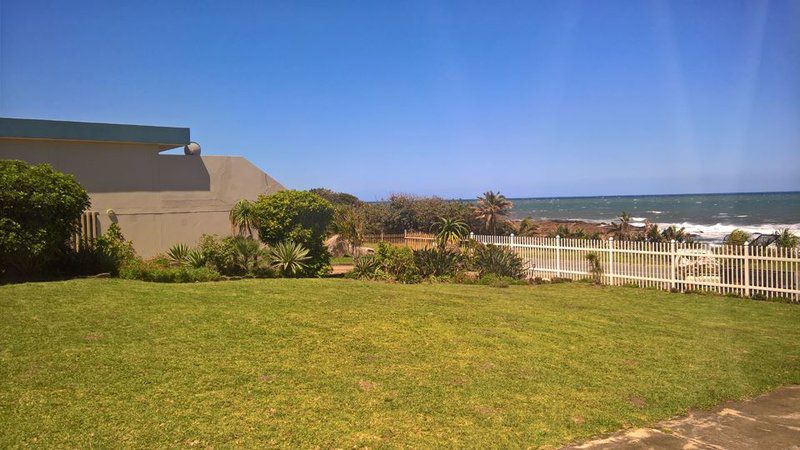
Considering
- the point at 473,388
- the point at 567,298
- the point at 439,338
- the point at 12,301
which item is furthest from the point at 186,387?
the point at 567,298

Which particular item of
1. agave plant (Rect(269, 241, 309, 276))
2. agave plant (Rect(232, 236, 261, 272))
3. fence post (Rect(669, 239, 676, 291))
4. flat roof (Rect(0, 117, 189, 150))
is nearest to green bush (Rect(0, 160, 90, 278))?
agave plant (Rect(232, 236, 261, 272))

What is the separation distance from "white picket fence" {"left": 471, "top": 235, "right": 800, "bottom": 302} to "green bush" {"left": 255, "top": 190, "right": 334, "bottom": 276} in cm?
708

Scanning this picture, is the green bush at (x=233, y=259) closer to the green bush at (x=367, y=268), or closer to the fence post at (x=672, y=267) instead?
the green bush at (x=367, y=268)

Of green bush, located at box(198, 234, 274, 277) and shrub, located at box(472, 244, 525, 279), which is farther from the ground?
green bush, located at box(198, 234, 274, 277)

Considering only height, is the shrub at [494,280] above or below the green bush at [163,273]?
below

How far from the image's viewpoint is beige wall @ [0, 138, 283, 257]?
52.8 ft

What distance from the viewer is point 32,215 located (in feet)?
36.8

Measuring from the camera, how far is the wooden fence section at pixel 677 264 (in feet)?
47.2

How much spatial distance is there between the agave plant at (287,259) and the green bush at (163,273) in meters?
1.77

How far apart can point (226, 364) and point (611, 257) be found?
1376 centimetres

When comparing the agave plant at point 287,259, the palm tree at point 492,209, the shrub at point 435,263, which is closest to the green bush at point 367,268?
the shrub at point 435,263

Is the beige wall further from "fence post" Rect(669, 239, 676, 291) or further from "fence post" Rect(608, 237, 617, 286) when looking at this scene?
"fence post" Rect(669, 239, 676, 291)

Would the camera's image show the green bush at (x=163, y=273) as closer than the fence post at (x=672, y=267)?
Yes

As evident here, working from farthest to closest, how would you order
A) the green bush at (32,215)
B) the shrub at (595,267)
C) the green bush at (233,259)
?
the shrub at (595,267)
the green bush at (233,259)
the green bush at (32,215)
